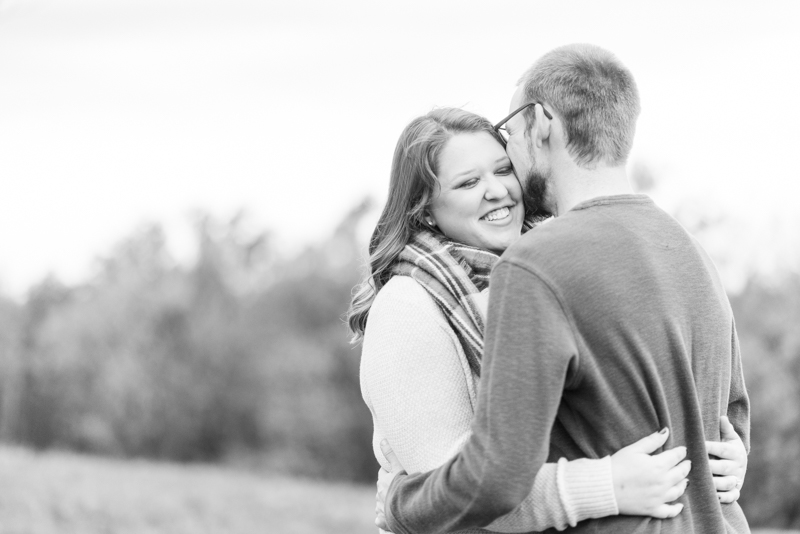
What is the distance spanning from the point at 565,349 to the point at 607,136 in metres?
0.64

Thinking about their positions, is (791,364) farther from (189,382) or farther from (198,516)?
(189,382)

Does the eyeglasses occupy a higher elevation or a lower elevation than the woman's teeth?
higher

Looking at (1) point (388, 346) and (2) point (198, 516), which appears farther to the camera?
(2) point (198, 516)

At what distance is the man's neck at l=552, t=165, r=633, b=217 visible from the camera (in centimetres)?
224

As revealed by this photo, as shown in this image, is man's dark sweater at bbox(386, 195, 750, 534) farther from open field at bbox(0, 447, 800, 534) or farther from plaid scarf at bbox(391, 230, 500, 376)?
open field at bbox(0, 447, 800, 534)

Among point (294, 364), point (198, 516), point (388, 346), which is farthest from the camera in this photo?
point (294, 364)

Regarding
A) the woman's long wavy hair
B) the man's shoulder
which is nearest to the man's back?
the man's shoulder

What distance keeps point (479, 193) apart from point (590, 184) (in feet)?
1.79

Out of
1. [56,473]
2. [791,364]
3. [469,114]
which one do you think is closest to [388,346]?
[469,114]

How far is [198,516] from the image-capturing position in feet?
42.5

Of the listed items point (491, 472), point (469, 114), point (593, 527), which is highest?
point (469, 114)

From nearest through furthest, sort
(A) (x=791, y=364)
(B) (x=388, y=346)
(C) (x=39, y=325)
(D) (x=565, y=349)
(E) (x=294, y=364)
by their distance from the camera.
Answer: (D) (x=565, y=349) < (B) (x=388, y=346) < (A) (x=791, y=364) < (E) (x=294, y=364) < (C) (x=39, y=325)

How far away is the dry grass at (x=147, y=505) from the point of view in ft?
36.9

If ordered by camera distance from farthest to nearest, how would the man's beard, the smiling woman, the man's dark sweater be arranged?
the man's beard → the smiling woman → the man's dark sweater
